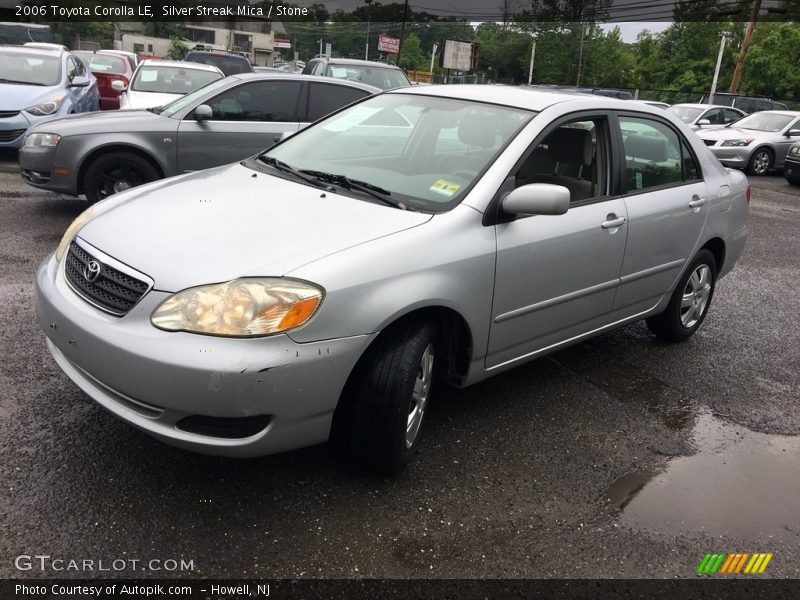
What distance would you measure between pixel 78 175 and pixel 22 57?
17.3 feet

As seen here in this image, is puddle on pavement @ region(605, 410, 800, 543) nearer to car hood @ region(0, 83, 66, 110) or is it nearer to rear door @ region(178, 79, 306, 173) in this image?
rear door @ region(178, 79, 306, 173)

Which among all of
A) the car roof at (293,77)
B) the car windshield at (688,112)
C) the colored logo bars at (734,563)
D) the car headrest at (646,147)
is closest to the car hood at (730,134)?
the car windshield at (688,112)

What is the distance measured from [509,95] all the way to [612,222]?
3.01 feet

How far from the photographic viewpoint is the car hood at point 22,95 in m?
9.38

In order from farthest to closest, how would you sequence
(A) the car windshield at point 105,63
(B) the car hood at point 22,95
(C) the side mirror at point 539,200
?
(A) the car windshield at point 105,63, (B) the car hood at point 22,95, (C) the side mirror at point 539,200

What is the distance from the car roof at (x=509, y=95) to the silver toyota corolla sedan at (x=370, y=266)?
0.02 metres

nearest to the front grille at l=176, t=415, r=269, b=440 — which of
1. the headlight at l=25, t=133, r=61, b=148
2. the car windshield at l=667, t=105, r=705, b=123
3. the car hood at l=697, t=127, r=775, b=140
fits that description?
the headlight at l=25, t=133, r=61, b=148

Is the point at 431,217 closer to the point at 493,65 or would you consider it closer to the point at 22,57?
the point at 22,57

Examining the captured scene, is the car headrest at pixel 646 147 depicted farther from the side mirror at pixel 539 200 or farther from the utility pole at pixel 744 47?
the utility pole at pixel 744 47

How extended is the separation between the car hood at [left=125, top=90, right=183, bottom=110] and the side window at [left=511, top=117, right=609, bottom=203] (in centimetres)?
807

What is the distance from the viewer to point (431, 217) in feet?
10.1

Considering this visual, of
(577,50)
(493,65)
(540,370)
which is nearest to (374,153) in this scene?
(540,370)

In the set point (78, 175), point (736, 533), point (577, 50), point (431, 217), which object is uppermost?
point (577, 50)

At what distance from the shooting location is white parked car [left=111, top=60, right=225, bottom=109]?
10586mm
